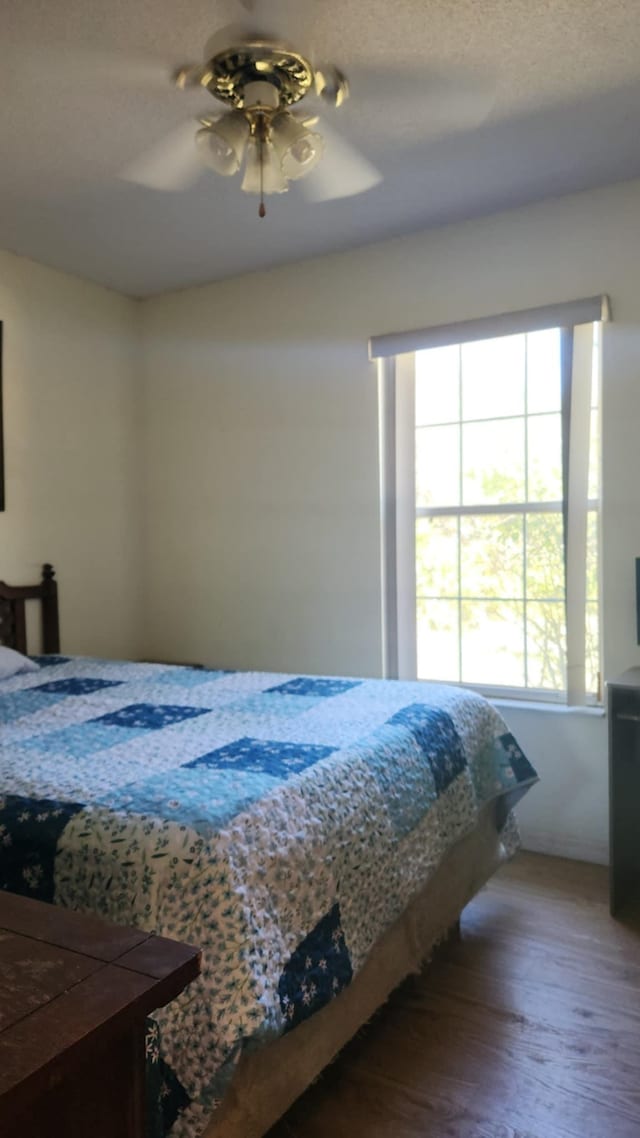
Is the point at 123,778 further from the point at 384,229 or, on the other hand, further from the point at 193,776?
the point at 384,229

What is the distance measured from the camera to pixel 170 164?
2.59 metres

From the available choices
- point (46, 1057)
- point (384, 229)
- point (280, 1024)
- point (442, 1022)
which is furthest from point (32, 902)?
point (384, 229)

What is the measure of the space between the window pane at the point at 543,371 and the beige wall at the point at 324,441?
0.49 ft

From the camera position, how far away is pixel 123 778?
164cm

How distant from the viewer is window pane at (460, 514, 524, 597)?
3219 mm

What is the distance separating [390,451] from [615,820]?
174cm

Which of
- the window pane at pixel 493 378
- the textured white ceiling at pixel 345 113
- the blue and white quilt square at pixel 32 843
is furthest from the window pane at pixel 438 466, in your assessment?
the blue and white quilt square at pixel 32 843

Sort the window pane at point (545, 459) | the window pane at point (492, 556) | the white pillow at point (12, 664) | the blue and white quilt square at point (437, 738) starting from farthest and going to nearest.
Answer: the window pane at point (492, 556) < the window pane at point (545, 459) < the white pillow at point (12, 664) < the blue and white quilt square at point (437, 738)

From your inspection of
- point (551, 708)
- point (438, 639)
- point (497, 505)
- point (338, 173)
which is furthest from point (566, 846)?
point (338, 173)

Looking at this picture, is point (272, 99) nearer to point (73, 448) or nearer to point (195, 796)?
point (195, 796)

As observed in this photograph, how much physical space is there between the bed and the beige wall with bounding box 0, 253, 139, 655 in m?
1.28

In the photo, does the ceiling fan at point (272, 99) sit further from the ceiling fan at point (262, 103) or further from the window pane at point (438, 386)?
the window pane at point (438, 386)

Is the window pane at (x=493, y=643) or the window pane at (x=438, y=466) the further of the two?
the window pane at (x=438, y=466)

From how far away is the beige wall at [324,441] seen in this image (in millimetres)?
2914
